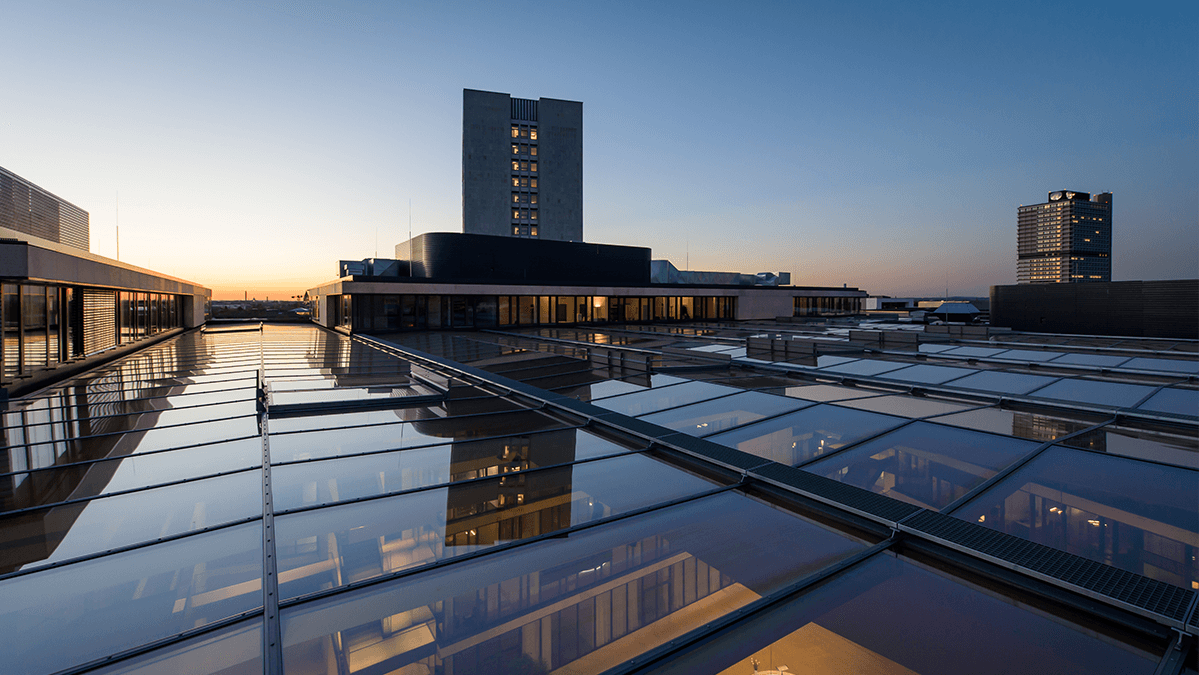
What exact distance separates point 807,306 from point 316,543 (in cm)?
6424

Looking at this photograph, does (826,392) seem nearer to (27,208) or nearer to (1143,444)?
(1143,444)

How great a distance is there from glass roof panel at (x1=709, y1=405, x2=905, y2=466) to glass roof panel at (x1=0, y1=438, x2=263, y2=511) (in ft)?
25.7

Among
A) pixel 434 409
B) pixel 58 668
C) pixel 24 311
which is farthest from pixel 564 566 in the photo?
pixel 24 311

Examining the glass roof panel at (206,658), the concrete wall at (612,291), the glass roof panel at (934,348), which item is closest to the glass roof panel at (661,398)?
the glass roof panel at (206,658)

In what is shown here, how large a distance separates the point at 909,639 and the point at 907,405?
9439 millimetres

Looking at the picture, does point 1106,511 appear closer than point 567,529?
No

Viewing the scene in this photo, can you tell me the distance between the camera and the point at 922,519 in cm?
549

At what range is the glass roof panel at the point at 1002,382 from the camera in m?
13.4

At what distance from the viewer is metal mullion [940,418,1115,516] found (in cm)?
607

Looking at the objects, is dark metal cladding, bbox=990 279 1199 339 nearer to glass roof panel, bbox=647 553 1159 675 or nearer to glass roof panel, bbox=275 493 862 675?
glass roof panel, bbox=647 553 1159 675

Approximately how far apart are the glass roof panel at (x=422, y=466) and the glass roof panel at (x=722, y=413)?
5.96 ft

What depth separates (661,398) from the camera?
42.8 ft

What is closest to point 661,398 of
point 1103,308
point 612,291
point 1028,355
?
point 1028,355

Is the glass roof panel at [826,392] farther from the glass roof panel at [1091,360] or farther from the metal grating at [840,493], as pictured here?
the glass roof panel at [1091,360]
